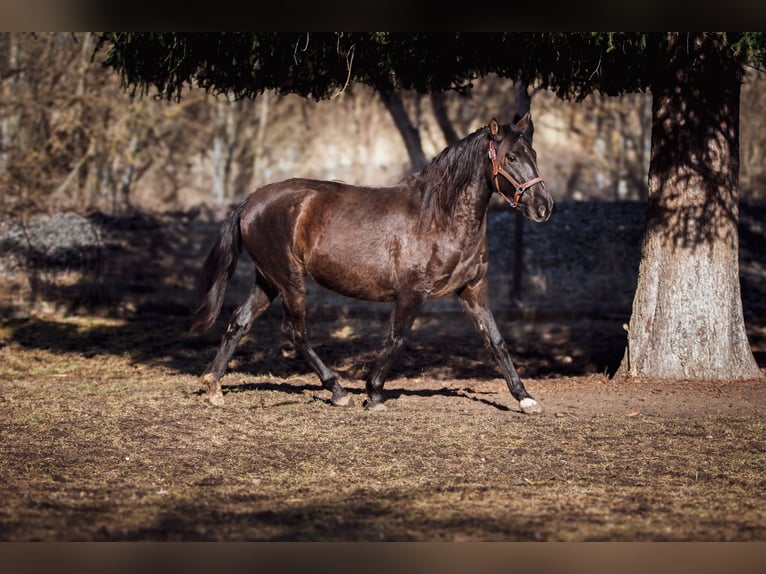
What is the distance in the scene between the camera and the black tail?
357 inches

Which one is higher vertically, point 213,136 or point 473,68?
point 213,136

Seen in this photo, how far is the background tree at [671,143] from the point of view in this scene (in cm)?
982

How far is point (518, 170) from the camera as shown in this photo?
788 centimetres

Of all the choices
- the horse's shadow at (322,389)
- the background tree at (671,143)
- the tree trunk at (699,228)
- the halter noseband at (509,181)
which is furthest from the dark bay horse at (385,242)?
the tree trunk at (699,228)

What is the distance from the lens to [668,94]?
10.1 metres

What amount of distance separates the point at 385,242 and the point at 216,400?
2.12 metres

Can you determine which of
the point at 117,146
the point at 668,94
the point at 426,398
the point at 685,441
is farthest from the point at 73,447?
the point at 117,146

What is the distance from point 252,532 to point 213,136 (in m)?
30.7

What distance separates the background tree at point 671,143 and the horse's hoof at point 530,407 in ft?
7.43

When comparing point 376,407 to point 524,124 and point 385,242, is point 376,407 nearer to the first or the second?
point 385,242

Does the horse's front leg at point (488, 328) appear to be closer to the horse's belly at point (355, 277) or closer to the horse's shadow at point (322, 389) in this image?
the horse's shadow at point (322, 389)

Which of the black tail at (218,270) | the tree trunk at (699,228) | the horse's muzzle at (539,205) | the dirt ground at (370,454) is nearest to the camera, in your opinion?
the dirt ground at (370,454)

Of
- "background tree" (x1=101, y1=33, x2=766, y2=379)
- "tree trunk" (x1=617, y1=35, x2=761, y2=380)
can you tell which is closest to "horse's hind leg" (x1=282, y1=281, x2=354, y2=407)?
"background tree" (x1=101, y1=33, x2=766, y2=379)

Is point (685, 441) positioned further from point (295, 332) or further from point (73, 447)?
point (73, 447)
